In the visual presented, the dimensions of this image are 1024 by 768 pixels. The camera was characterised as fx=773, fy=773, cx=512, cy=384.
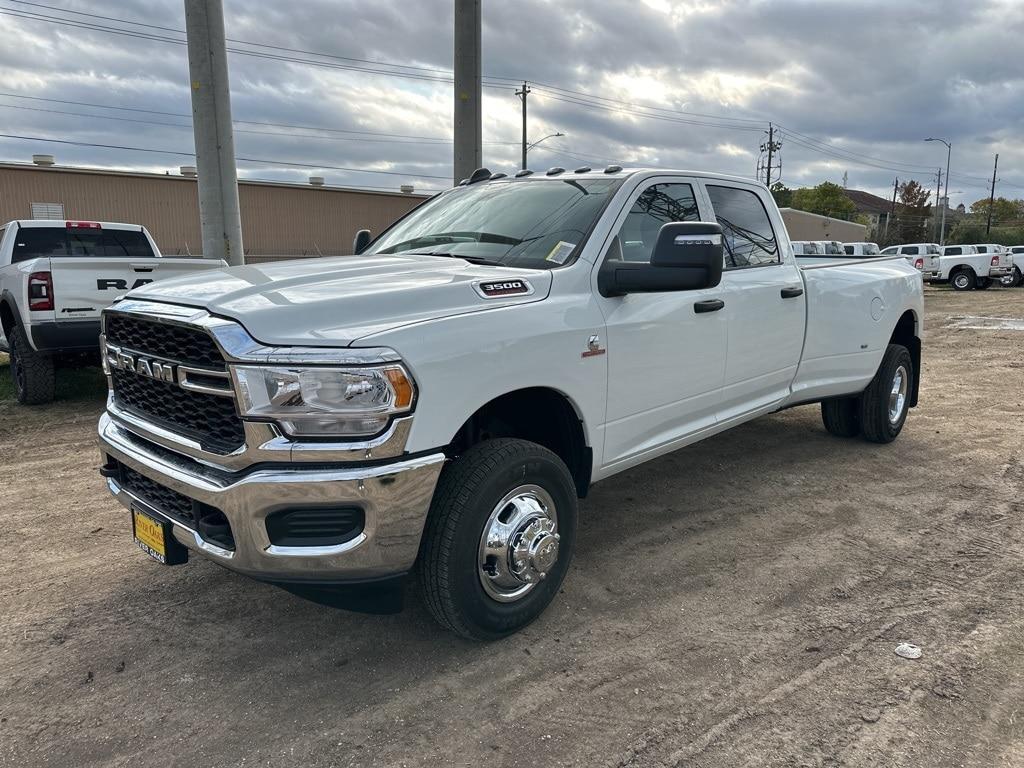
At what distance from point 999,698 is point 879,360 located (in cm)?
340

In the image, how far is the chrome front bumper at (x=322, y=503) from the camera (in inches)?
98.6

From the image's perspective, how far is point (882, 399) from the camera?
589 cm

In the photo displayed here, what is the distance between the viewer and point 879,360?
5738 millimetres

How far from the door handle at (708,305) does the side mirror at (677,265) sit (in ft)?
1.73

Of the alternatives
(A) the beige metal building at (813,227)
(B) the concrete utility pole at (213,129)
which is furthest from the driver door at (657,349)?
(A) the beige metal building at (813,227)

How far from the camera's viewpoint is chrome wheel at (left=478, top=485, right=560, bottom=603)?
2945 mm

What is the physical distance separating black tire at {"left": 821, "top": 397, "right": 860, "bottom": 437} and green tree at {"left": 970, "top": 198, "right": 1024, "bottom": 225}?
93460 millimetres

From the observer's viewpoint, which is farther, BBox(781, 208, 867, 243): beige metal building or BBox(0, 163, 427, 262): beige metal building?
BBox(781, 208, 867, 243): beige metal building

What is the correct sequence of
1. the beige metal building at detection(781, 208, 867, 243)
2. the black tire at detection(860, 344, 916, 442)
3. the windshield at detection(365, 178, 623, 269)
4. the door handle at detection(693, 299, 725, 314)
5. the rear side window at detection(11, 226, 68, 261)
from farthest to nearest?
the beige metal building at detection(781, 208, 867, 243) < the rear side window at detection(11, 226, 68, 261) < the black tire at detection(860, 344, 916, 442) < the door handle at detection(693, 299, 725, 314) < the windshield at detection(365, 178, 623, 269)

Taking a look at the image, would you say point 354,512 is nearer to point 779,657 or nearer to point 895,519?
point 779,657

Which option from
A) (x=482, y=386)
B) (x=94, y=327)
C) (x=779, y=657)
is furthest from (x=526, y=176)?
(x=94, y=327)

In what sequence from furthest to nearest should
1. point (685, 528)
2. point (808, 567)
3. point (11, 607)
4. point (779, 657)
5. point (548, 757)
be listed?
point (685, 528) < point (808, 567) < point (11, 607) < point (779, 657) < point (548, 757)

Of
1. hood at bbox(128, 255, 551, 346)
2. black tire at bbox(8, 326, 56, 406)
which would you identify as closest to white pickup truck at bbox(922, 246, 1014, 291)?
black tire at bbox(8, 326, 56, 406)

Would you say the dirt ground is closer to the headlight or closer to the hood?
the headlight
